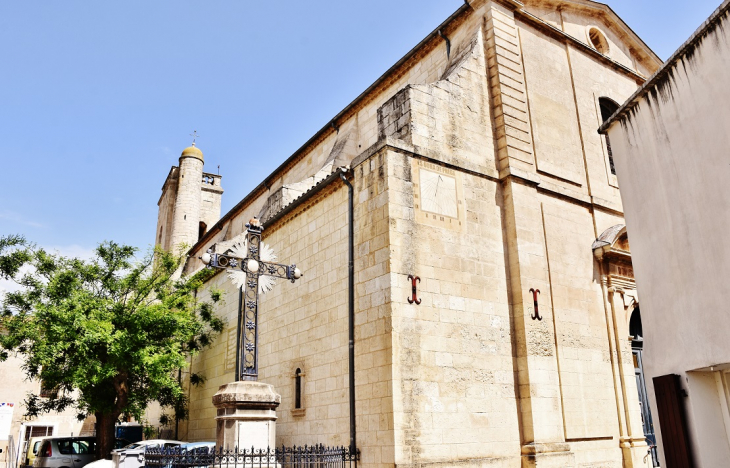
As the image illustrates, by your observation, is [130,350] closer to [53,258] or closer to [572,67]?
[53,258]

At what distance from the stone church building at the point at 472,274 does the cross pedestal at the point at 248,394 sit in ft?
6.84

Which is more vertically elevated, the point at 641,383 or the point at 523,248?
the point at 523,248

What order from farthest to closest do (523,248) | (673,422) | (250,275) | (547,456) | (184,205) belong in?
(184,205)
(523,248)
(547,456)
(250,275)
(673,422)

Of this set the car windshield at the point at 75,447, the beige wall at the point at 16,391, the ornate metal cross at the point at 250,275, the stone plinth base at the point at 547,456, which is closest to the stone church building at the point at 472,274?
the stone plinth base at the point at 547,456

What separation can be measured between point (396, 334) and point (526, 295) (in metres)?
2.81

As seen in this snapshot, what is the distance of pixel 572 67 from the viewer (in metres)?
13.9

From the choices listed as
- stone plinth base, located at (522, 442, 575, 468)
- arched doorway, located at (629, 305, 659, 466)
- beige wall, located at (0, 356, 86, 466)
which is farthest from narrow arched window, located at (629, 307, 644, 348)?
beige wall, located at (0, 356, 86, 466)

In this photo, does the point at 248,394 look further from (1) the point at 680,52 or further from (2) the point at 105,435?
(2) the point at 105,435

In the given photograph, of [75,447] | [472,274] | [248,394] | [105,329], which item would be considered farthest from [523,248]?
[75,447]

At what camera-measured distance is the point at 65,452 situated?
14812 millimetres

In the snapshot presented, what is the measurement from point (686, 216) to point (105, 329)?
11927mm

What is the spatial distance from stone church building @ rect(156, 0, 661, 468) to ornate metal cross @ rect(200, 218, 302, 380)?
1.97 m

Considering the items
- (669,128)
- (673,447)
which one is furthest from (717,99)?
(673,447)

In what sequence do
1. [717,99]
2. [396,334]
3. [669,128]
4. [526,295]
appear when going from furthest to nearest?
[526,295]
[396,334]
[669,128]
[717,99]
